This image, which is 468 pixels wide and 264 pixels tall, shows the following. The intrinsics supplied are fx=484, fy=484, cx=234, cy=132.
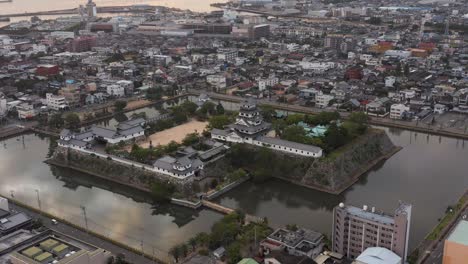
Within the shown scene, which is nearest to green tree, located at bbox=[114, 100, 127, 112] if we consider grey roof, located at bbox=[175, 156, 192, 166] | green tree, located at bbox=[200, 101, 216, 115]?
green tree, located at bbox=[200, 101, 216, 115]

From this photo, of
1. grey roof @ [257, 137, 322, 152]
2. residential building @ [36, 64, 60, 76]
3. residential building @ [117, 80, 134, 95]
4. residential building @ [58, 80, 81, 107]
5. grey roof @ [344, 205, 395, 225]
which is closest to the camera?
grey roof @ [344, 205, 395, 225]

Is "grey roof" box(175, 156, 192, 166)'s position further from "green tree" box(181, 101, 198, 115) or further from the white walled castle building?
"green tree" box(181, 101, 198, 115)

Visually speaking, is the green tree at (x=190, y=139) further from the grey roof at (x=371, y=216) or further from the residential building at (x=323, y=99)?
the residential building at (x=323, y=99)

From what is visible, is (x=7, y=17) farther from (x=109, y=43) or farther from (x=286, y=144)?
(x=286, y=144)

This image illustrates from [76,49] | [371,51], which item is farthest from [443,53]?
[76,49]

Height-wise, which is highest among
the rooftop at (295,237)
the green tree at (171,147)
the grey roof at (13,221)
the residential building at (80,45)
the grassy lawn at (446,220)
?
the residential building at (80,45)

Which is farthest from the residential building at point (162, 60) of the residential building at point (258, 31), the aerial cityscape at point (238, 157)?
the residential building at point (258, 31)

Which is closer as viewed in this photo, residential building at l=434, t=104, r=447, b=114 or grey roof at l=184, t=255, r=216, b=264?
grey roof at l=184, t=255, r=216, b=264
